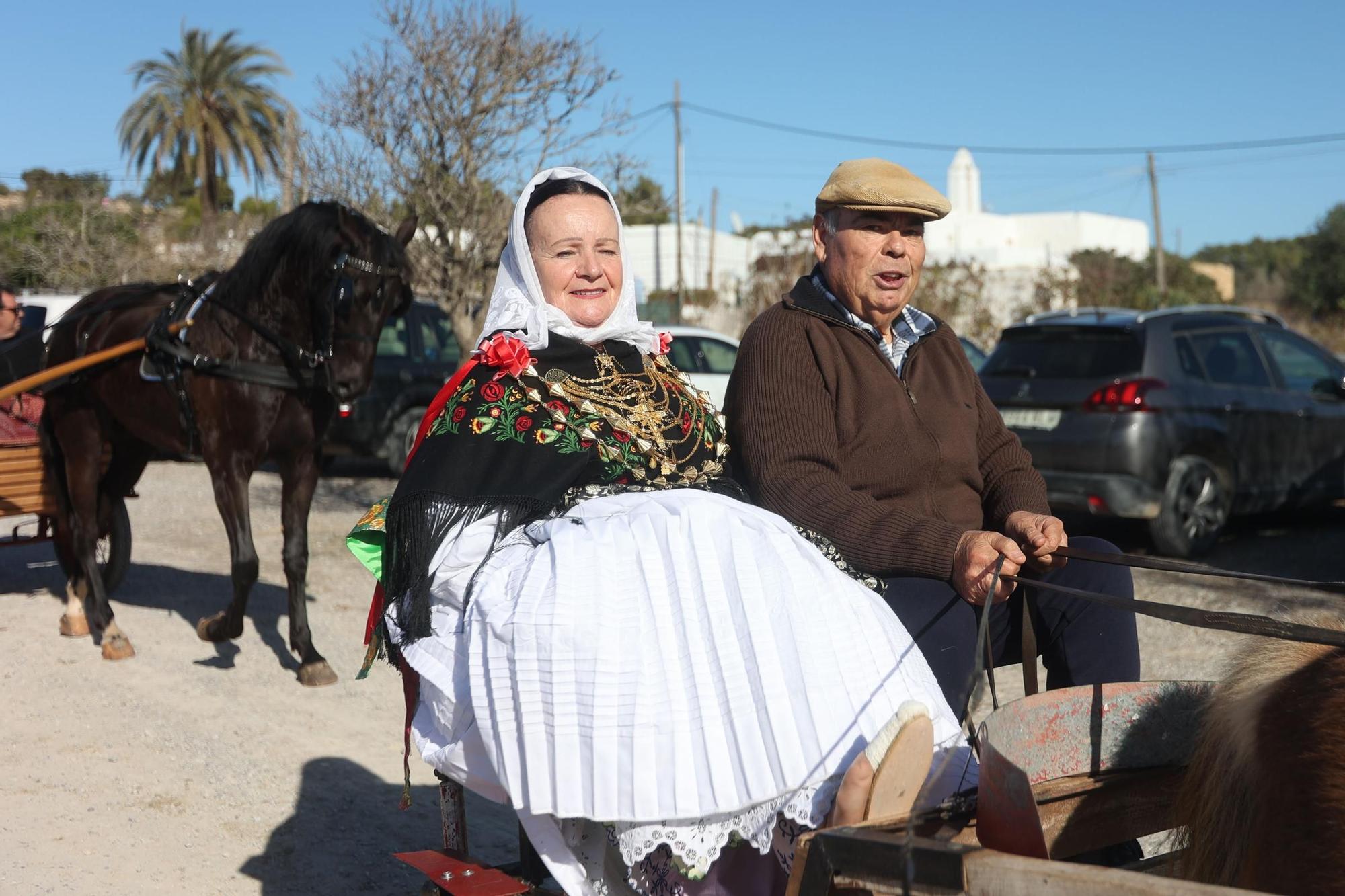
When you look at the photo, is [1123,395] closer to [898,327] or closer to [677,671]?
[898,327]

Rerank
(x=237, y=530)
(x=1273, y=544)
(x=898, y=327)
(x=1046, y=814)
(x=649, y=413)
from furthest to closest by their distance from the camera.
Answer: (x=1273, y=544) → (x=237, y=530) → (x=898, y=327) → (x=649, y=413) → (x=1046, y=814)

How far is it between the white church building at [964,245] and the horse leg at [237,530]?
113 inches

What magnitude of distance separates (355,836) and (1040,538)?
262 cm

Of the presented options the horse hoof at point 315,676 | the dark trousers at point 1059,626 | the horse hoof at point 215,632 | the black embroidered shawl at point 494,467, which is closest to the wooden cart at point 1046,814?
the dark trousers at point 1059,626

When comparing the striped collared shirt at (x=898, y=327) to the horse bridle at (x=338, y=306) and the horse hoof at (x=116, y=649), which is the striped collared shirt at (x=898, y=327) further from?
the horse hoof at (x=116, y=649)

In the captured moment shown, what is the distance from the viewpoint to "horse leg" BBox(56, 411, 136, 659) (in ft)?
22.1

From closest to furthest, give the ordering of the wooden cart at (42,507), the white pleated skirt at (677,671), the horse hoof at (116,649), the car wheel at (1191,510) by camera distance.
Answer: the white pleated skirt at (677,671)
the horse hoof at (116,649)
the wooden cart at (42,507)
the car wheel at (1191,510)

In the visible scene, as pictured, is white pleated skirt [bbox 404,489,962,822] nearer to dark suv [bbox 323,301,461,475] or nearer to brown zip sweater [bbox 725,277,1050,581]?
brown zip sweater [bbox 725,277,1050,581]

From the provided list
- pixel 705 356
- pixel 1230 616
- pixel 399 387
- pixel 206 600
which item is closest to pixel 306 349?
pixel 206 600

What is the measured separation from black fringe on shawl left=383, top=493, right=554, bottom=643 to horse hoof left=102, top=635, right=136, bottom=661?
166 inches

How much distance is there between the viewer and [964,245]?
55.4 metres

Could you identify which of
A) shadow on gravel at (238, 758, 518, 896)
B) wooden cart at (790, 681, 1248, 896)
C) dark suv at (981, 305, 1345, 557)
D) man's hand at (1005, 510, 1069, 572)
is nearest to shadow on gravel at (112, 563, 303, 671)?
shadow on gravel at (238, 758, 518, 896)

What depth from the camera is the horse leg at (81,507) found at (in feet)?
22.1

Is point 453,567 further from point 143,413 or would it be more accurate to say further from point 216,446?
point 143,413
